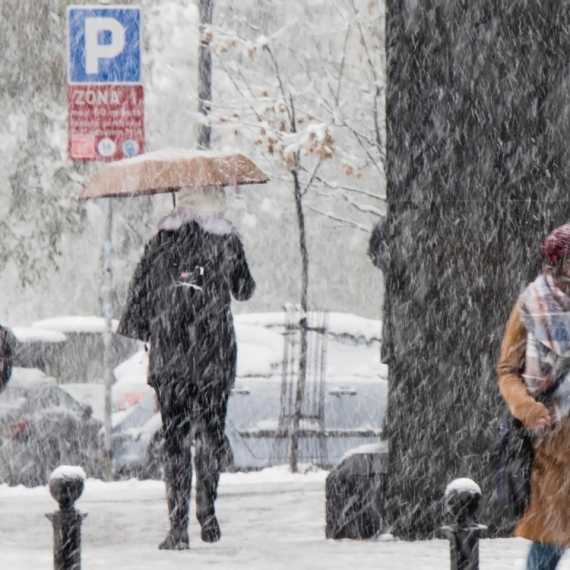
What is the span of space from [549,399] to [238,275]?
2939 millimetres

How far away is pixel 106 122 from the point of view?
12039 millimetres

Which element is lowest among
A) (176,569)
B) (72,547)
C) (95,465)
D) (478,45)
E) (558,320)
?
(95,465)

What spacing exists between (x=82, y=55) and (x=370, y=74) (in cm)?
750

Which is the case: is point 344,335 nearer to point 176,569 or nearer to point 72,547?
point 176,569

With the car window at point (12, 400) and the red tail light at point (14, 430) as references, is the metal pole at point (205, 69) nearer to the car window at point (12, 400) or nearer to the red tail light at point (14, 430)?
the car window at point (12, 400)

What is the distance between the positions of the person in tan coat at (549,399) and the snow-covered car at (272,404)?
26.2 ft

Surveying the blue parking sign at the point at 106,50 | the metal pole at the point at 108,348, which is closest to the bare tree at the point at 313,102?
the metal pole at the point at 108,348

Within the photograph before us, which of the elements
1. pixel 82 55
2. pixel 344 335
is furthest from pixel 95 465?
pixel 82 55

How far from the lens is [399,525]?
8.00 meters

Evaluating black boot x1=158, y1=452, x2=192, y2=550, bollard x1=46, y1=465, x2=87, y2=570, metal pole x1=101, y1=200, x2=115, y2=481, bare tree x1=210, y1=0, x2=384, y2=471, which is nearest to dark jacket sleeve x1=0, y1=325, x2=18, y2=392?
black boot x1=158, y1=452, x2=192, y2=550

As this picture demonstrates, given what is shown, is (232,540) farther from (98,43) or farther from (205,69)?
(205,69)

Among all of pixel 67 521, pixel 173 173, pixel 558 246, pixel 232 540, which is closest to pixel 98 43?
pixel 173 173

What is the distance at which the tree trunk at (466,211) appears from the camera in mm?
7977

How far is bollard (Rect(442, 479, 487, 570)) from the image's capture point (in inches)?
198
